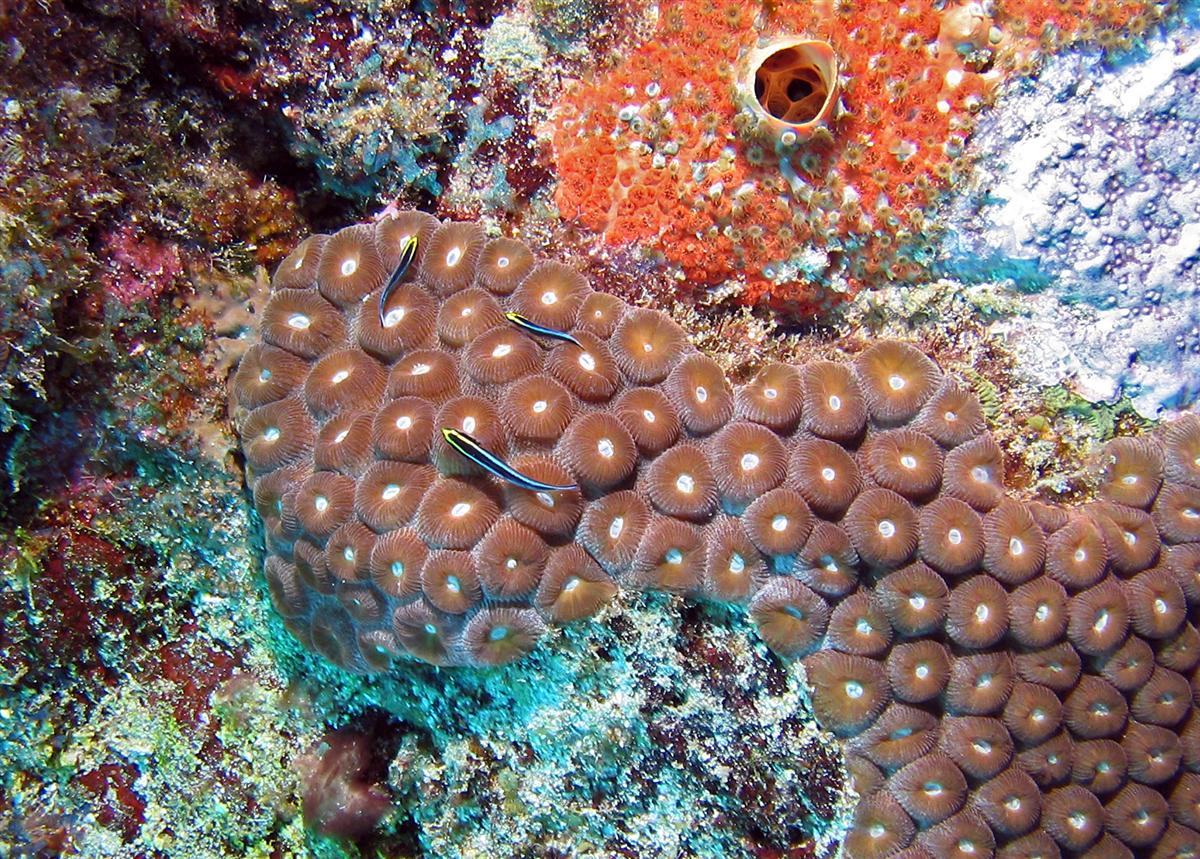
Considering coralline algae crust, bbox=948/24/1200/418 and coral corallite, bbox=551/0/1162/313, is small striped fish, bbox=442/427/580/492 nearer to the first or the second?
coral corallite, bbox=551/0/1162/313

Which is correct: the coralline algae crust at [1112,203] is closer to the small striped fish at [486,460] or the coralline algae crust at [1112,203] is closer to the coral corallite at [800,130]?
the coral corallite at [800,130]

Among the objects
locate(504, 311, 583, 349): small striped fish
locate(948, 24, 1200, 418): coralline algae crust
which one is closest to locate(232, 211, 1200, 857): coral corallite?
locate(504, 311, 583, 349): small striped fish

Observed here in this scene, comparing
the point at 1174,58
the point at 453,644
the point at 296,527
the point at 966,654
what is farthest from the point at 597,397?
the point at 1174,58

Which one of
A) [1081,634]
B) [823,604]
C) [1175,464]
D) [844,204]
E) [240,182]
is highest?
[844,204]

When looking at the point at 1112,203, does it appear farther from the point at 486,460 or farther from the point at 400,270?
the point at 400,270

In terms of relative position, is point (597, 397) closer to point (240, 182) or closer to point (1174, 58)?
point (240, 182)

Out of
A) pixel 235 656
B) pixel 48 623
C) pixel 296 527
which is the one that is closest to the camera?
pixel 296 527
